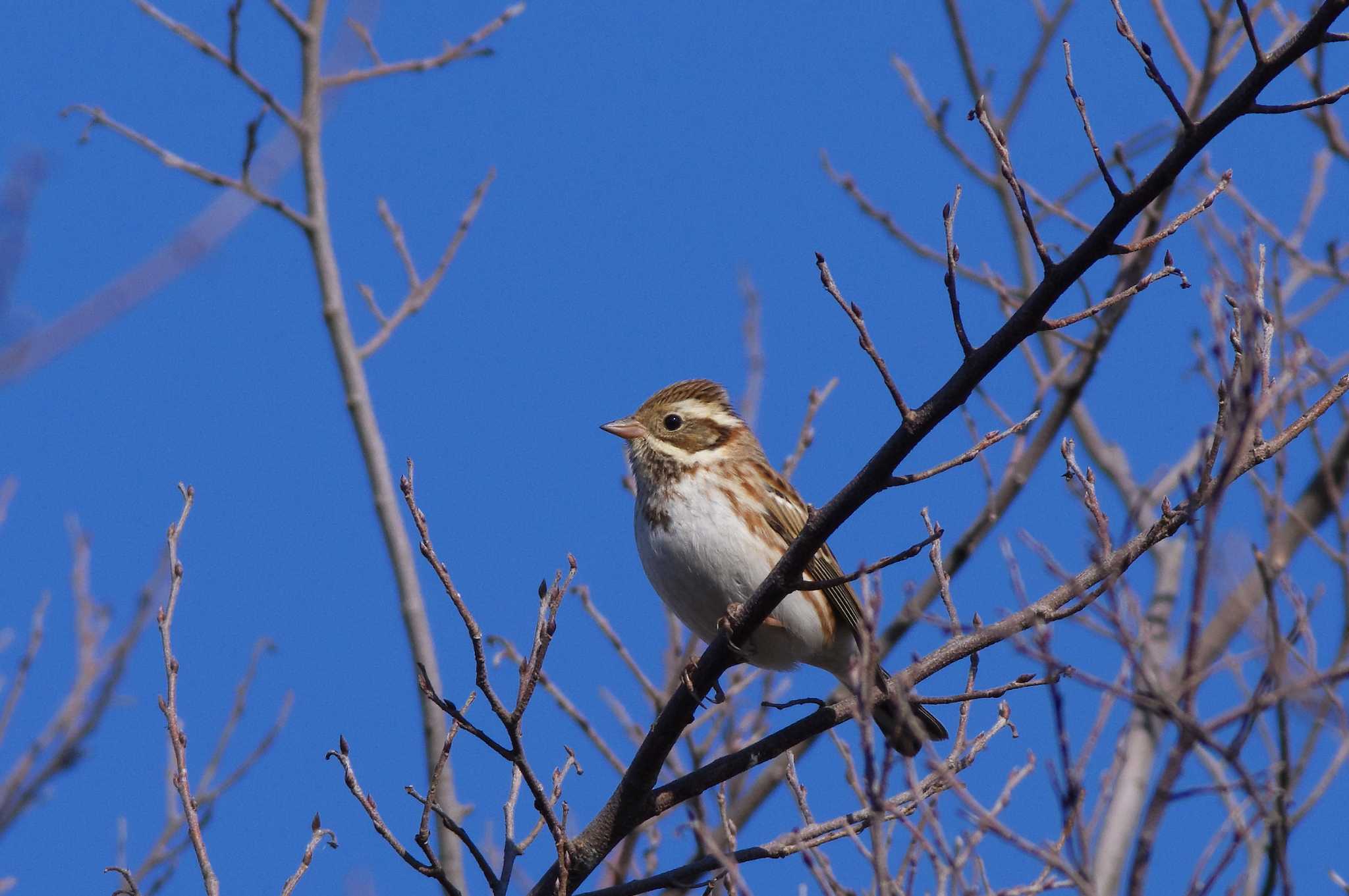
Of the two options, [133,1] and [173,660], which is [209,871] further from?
[133,1]

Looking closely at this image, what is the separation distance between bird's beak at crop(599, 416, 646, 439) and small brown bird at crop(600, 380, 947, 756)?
2 cm

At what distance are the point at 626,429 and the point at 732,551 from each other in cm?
104

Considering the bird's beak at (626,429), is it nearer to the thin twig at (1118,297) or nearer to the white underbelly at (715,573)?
the white underbelly at (715,573)

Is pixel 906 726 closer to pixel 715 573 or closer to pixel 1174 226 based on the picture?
pixel 715 573

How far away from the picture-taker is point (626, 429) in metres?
7.26

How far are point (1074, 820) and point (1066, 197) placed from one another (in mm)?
7072

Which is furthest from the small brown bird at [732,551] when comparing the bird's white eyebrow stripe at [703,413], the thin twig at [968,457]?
the thin twig at [968,457]

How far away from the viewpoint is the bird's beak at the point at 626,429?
7.24 metres

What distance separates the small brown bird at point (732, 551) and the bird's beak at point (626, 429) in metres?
0.02

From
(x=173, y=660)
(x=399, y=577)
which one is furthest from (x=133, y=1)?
(x=173, y=660)

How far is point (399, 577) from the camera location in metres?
8.05

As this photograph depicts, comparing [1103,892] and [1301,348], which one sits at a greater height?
[1301,348]

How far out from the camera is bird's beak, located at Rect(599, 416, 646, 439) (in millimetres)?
7238

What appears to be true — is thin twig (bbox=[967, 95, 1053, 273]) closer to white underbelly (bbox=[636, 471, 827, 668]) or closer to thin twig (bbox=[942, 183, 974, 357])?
thin twig (bbox=[942, 183, 974, 357])
